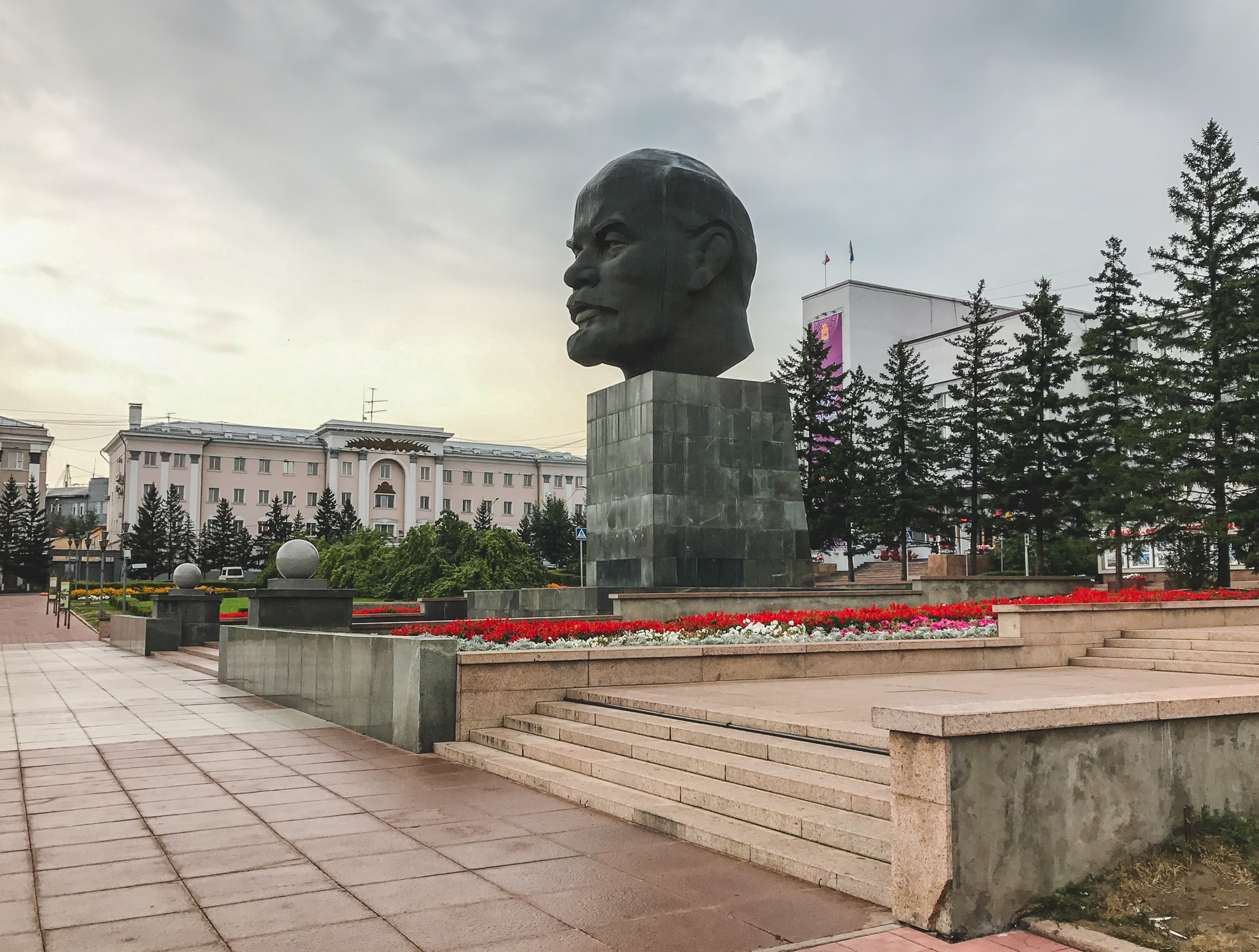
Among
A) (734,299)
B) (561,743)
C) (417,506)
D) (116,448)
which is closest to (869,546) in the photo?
(734,299)

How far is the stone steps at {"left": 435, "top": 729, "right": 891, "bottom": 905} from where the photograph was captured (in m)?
4.81

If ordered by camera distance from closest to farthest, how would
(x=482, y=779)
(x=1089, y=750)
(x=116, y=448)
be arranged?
(x=1089, y=750) < (x=482, y=779) < (x=116, y=448)

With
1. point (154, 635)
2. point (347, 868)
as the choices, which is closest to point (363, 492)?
point (154, 635)

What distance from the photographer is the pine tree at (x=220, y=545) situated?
252 ft

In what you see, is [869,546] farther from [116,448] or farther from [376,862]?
[116,448]

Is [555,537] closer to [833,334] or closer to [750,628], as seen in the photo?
[833,334]

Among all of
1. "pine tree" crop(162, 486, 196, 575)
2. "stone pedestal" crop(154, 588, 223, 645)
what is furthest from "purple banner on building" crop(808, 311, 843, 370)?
"pine tree" crop(162, 486, 196, 575)

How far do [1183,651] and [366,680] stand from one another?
358 inches

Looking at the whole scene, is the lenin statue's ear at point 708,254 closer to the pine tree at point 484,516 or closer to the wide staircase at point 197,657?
the wide staircase at point 197,657

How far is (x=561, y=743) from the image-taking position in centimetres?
808

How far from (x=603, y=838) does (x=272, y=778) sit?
3103 millimetres

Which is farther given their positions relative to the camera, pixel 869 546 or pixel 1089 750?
pixel 869 546

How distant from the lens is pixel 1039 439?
112 feet

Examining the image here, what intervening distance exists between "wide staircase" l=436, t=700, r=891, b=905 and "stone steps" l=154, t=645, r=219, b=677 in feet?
35.1
